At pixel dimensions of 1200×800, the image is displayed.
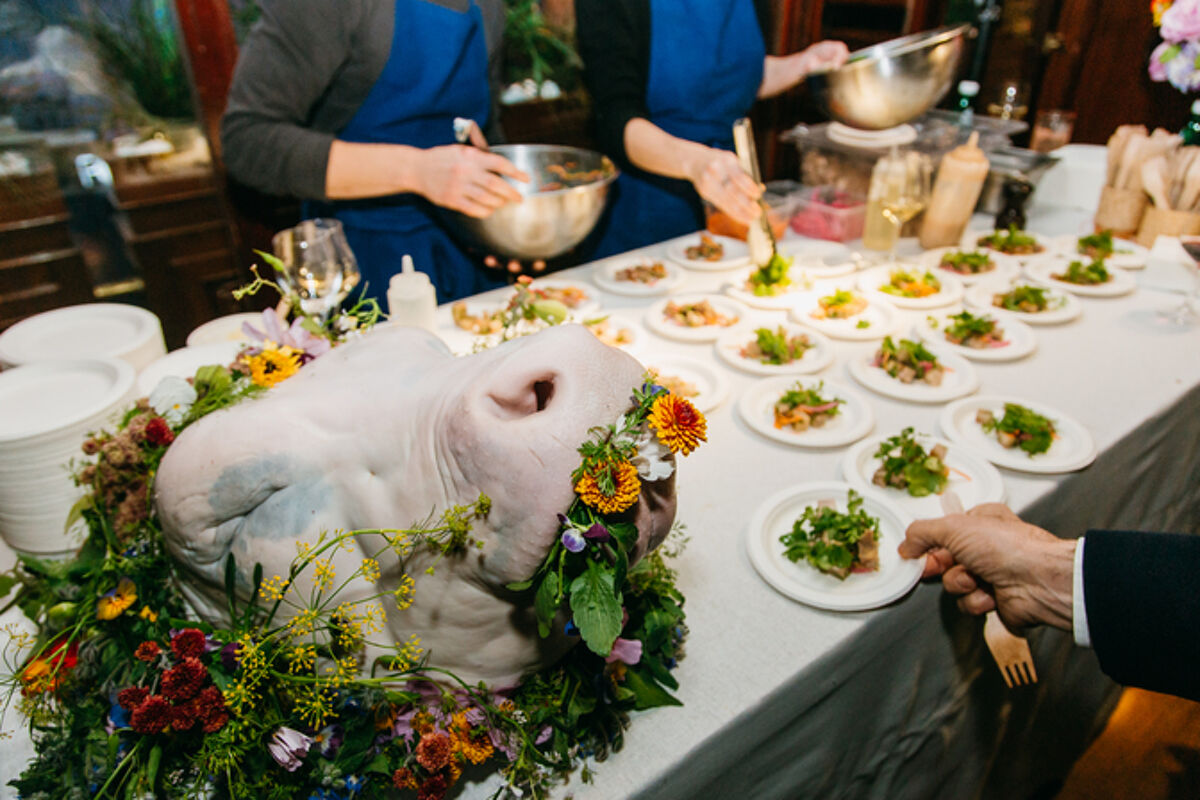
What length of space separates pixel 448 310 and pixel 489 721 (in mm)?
1482

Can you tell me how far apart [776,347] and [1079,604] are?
0.90 metres

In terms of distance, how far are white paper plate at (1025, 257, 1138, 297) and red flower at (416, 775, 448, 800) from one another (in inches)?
91.9

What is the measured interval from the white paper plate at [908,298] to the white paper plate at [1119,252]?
1.86ft

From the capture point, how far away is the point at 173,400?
1.15 metres

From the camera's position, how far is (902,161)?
7.88ft

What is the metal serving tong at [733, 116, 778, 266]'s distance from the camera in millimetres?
2088

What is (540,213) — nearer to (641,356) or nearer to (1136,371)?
(641,356)

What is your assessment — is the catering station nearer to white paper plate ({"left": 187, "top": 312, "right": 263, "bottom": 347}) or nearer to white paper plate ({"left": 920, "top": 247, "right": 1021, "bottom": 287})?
white paper plate ({"left": 187, "top": 312, "right": 263, "bottom": 347})

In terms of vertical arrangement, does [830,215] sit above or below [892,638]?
above

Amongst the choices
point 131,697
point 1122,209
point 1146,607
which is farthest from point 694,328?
point 1122,209

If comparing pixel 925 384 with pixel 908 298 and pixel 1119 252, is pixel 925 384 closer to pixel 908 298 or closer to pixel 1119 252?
pixel 908 298

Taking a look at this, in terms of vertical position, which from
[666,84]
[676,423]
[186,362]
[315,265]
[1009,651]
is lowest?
[1009,651]

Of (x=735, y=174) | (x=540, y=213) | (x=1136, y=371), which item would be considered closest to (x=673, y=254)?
(x=735, y=174)

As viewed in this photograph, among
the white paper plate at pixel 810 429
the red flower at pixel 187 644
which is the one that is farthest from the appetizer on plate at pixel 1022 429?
the red flower at pixel 187 644
